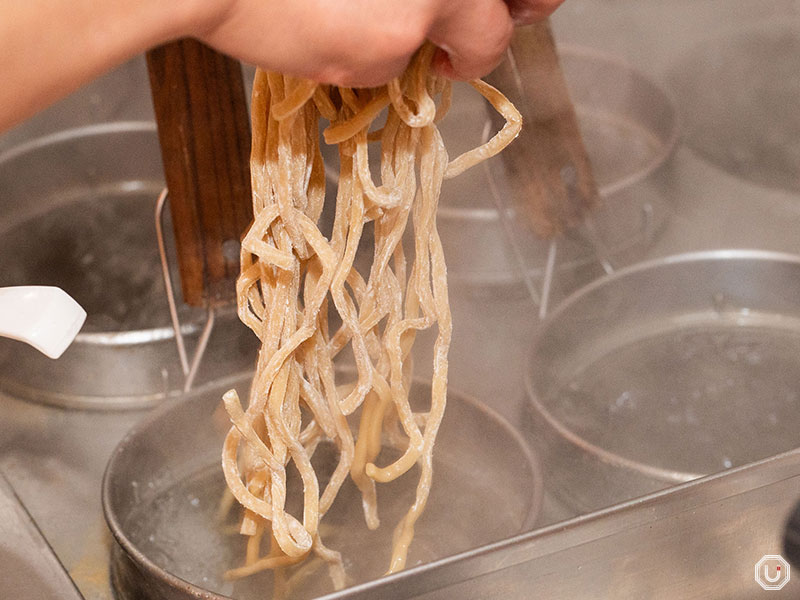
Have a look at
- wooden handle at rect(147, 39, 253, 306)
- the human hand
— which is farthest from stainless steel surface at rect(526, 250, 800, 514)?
the human hand

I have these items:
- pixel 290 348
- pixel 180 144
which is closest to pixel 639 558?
pixel 290 348

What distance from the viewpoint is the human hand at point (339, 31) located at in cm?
74

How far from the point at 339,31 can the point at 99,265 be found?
3.73 ft

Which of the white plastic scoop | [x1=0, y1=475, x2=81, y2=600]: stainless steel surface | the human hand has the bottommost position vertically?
[x1=0, y1=475, x2=81, y2=600]: stainless steel surface

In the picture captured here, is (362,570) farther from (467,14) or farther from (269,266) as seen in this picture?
(467,14)

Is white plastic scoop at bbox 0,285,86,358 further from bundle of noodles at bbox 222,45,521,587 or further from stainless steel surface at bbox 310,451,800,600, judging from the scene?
stainless steel surface at bbox 310,451,800,600

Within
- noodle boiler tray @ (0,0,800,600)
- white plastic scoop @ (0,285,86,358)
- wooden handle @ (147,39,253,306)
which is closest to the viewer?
white plastic scoop @ (0,285,86,358)

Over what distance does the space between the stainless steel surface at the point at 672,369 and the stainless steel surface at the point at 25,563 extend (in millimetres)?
631

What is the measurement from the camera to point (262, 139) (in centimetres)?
99

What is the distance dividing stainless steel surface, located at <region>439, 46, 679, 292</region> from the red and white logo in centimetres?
66

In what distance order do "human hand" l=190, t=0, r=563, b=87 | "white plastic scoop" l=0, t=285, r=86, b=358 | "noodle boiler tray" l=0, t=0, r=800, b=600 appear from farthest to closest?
1. "noodle boiler tray" l=0, t=0, r=800, b=600
2. "white plastic scoop" l=0, t=285, r=86, b=358
3. "human hand" l=190, t=0, r=563, b=87

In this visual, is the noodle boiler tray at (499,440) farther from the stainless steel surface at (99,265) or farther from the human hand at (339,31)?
the human hand at (339,31)

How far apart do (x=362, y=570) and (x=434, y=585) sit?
0.24 meters

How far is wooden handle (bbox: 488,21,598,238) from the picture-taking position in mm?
1479
